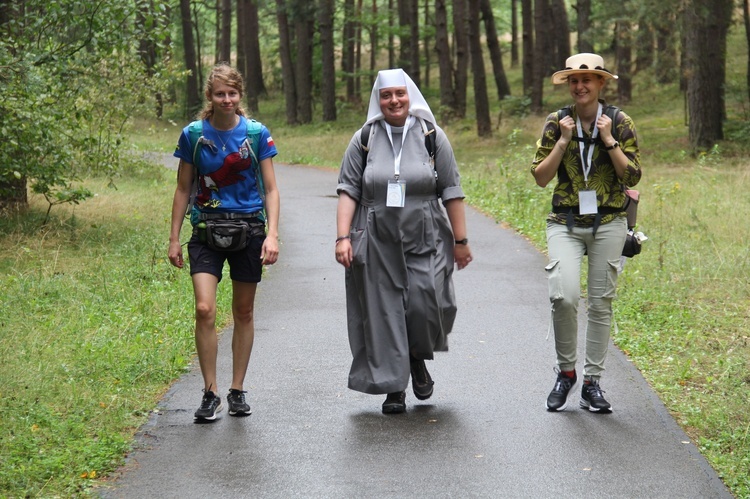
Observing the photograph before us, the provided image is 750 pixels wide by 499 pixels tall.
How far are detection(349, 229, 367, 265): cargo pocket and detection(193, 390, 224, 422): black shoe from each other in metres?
1.18

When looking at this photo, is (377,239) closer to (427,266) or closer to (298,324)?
(427,266)

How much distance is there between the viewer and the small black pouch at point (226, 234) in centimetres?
616

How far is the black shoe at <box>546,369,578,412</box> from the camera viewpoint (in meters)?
6.50

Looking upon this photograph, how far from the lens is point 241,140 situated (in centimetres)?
623

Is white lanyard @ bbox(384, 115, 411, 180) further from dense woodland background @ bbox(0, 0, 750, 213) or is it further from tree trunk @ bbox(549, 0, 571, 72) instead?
tree trunk @ bbox(549, 0, 571, 72)

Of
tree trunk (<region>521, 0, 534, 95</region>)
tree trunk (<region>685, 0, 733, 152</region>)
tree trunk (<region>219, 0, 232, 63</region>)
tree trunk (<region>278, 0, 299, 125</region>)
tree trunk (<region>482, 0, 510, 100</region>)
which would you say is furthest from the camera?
tree trunk (<region>219, 0, 232, 63</region>)

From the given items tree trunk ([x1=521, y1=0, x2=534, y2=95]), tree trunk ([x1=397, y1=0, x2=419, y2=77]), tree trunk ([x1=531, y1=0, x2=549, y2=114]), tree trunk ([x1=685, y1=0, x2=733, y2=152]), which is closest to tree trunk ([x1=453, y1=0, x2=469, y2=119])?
tree trunk ([x1=531, y1=0, x2=549, y2=114])

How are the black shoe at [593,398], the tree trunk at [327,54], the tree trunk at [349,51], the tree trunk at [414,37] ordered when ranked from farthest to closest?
the tree trunk at [349,51] < the tree trunk at [327,54] < the tree trunk at [414,37] < the black shoe at [593,398]

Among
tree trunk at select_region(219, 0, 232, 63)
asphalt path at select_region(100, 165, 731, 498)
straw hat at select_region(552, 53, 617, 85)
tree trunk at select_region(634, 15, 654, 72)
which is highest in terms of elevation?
tree trunk at select_region(219, 0, 232, 63)

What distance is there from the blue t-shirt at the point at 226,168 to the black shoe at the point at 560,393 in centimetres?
214

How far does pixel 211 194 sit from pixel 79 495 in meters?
2.00

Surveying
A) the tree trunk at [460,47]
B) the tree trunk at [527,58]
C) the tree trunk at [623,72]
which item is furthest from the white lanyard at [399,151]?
the tree trunk at [527,58]

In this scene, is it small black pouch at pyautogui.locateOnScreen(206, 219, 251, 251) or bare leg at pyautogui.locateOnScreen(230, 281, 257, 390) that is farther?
bare leg at pyautogui.locateOnScreen(230, 281, 257, 390)

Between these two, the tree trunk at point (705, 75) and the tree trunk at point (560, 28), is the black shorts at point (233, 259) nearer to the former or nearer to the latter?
the tree trunk at point (705, 75)
